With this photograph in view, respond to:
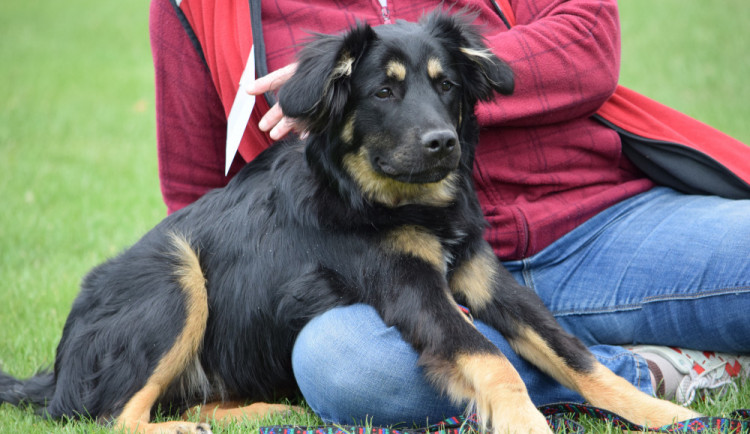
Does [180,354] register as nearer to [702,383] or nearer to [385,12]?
[385,12]

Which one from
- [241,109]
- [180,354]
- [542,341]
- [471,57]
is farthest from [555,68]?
[180,354]

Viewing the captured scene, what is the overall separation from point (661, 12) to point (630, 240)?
42.1 feet

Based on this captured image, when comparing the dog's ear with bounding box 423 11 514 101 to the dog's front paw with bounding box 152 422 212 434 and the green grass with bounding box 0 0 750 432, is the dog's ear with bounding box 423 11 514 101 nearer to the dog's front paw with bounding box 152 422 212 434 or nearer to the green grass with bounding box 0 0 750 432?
the green grass with bounding box 0 0 750 432

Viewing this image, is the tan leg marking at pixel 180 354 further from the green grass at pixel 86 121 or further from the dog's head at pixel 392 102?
the dog's head at pixel 392 102

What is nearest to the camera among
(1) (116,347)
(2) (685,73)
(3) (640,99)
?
(1) (116,347)

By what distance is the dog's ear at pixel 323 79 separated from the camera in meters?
2.74

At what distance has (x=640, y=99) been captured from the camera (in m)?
3.53

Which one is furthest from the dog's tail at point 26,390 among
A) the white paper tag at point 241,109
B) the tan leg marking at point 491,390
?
the tan leg marking at point 491,390

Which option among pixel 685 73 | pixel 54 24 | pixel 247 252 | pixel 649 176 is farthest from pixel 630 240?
pixel 54 24

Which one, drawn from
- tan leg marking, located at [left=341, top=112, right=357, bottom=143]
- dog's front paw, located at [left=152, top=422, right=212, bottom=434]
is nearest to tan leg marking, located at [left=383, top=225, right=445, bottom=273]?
tan leg marking, located at [left=341, top=112, right=357, bottom=143]

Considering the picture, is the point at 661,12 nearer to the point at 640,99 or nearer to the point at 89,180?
the point at 89,180

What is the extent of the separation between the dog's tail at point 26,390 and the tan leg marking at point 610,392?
Result: 83.3 inches

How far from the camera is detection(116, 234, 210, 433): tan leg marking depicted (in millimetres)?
2902

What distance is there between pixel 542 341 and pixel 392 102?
109 centimetres
